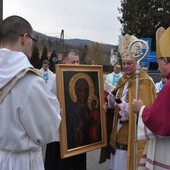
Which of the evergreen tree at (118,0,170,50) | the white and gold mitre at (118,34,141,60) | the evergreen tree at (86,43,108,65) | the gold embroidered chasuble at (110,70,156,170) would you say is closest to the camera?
the gold embroidered chasuble at (110,70,156,170)

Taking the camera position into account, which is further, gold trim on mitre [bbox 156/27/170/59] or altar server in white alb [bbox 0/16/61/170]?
gold trim on mitre [bbox 156/27/170/59]

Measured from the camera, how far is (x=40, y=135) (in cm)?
295

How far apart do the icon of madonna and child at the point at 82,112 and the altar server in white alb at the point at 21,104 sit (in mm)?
1521

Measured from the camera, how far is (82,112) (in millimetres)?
4746

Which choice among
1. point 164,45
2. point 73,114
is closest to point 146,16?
point 73,114

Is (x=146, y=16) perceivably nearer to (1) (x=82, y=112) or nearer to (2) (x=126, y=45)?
(2) (x=126, y=45)

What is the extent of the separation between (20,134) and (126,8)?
36.1m

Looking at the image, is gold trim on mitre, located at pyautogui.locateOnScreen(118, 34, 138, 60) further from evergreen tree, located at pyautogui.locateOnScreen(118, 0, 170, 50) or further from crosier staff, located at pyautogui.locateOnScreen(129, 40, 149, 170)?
evergreen tree, located at pyautogui.locateOnScreen(118, 0, 170, 50)

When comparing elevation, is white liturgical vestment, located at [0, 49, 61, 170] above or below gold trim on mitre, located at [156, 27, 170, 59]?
below

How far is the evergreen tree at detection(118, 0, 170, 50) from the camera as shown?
119ft

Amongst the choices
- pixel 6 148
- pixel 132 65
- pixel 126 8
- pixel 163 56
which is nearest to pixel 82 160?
pixel 132 65

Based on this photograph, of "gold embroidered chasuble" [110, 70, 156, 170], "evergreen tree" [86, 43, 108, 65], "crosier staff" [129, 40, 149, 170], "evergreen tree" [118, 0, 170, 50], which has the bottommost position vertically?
"gold embroidered chasuble" [110, 70, 156, 170]

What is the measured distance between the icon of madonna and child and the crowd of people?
0.04 feet

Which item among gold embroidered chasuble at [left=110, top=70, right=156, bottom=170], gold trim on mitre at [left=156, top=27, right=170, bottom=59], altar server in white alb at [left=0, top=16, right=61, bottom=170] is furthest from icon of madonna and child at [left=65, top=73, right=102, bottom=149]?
altar server in white alb at [left=0, top=16, right=61, bottom=170]
